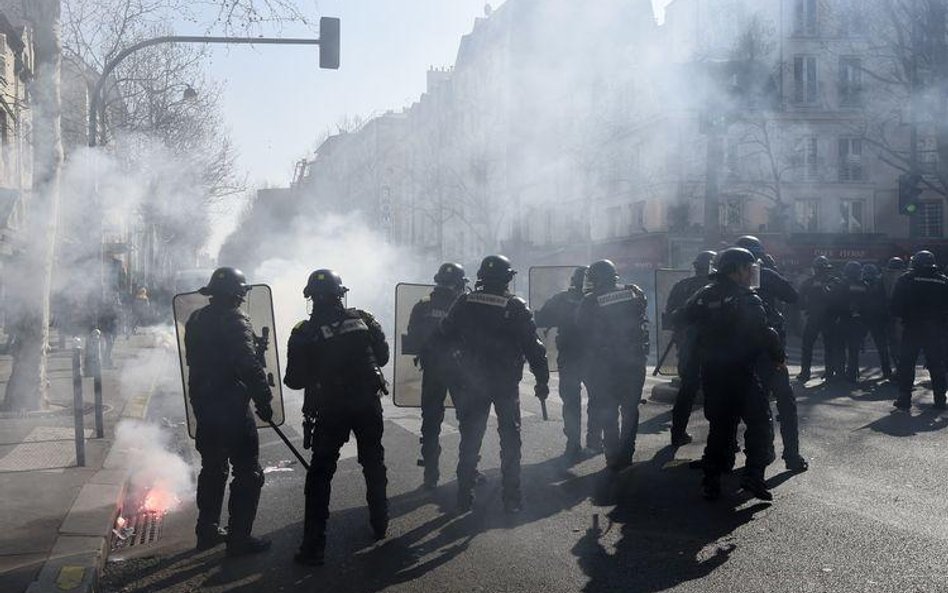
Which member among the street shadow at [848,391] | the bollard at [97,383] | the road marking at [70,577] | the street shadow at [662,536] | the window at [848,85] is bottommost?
the street shadow at [848,391]

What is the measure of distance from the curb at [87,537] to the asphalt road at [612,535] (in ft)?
0.52

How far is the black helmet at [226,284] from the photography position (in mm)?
5281

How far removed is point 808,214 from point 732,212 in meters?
2.96

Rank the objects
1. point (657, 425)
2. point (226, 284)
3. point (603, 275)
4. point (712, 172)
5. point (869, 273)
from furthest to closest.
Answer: point (712, 172) < point (869, 273) < point (657, 425) < point (603, 275) < point (226, 284)

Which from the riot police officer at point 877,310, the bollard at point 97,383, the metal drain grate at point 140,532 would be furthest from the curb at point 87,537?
the riot police officer at point 877,310

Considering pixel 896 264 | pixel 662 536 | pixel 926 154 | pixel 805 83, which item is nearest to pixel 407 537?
pixel 662 536

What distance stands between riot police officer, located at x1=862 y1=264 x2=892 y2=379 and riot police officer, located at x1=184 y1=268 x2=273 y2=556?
933 centimetres

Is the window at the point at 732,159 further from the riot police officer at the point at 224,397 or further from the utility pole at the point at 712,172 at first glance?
the riot police officer at the point at 224,397

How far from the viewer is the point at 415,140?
205ft

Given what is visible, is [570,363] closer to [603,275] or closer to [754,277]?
[603,275]

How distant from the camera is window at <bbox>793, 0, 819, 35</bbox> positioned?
1359 inches

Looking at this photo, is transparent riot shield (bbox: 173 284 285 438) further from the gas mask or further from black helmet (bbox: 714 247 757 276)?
the gas mask

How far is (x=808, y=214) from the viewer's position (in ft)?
116

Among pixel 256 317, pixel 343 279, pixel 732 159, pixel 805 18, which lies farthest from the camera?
pixel 805 18
